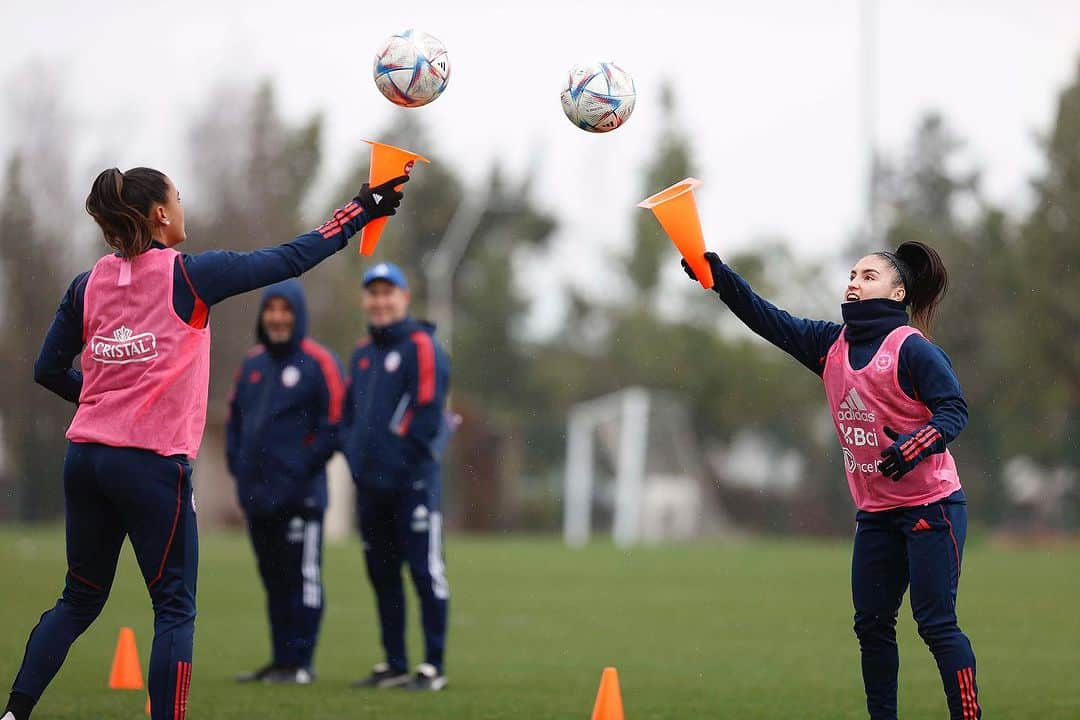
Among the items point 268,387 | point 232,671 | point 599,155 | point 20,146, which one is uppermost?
point 599,155

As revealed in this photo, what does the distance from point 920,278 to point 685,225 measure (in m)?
1.00

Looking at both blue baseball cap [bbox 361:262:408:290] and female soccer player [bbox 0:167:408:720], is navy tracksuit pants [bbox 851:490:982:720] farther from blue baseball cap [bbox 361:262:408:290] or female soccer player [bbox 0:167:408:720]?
blue baseball cap [bbox 361:262:408:290]

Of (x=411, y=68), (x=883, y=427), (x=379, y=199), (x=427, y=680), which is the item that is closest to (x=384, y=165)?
(x=379, y=199)

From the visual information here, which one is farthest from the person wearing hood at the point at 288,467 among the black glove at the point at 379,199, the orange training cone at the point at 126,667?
the black glove at the point at 379,199

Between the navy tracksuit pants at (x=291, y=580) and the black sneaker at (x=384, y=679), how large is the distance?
1.43 ft

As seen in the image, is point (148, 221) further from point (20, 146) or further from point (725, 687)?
point (20, 146)

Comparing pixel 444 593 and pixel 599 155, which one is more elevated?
pixel 599 155

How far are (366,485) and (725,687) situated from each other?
2358 mm

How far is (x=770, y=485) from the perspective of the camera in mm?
34750

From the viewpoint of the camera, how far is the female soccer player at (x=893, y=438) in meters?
5.53

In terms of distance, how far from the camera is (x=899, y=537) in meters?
5.74

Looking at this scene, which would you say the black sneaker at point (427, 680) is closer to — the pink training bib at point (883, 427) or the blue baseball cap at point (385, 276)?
the blue baseball cap at point (385, 276)

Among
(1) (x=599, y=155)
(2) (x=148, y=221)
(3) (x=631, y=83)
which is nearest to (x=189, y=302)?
(2) (x=148, y=221)

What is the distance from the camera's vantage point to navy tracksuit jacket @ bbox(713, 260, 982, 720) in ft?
18.1
